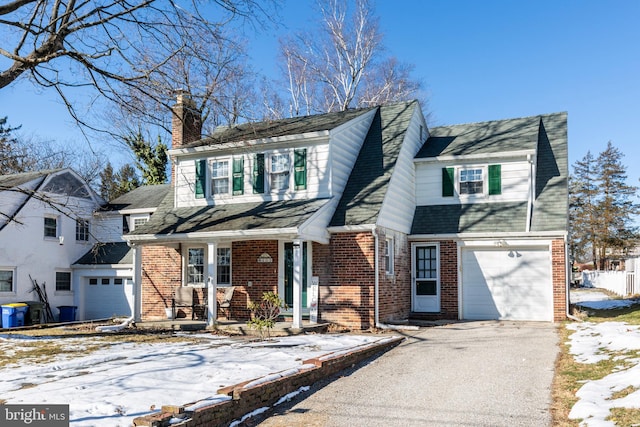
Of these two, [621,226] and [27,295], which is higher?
[621,226]

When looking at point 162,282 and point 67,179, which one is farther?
point 67,179

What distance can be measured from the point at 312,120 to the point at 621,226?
1681 inches

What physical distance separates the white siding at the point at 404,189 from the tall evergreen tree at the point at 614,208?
1439 inches

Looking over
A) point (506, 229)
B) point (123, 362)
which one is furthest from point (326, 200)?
point (123, 362)

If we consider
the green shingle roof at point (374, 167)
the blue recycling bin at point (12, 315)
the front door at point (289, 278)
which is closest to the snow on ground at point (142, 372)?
the front door at point (289, 278)

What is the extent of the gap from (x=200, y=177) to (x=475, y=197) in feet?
27.9

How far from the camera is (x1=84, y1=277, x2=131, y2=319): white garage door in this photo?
80.2ft

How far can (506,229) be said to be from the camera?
53.4 feet

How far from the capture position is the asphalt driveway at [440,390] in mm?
6770

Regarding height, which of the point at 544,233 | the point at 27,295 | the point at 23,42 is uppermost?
the point at 23,42

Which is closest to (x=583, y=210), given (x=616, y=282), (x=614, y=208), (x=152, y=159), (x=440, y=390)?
(x=614, y=208)

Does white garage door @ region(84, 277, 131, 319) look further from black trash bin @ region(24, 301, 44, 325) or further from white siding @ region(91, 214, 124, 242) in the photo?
black trash bin @ region(24, 301, 44, 325)

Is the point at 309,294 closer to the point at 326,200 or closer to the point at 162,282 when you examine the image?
the point at 326,200

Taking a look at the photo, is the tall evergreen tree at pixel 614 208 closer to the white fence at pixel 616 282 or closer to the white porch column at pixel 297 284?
the white fence at pixel 616 282
